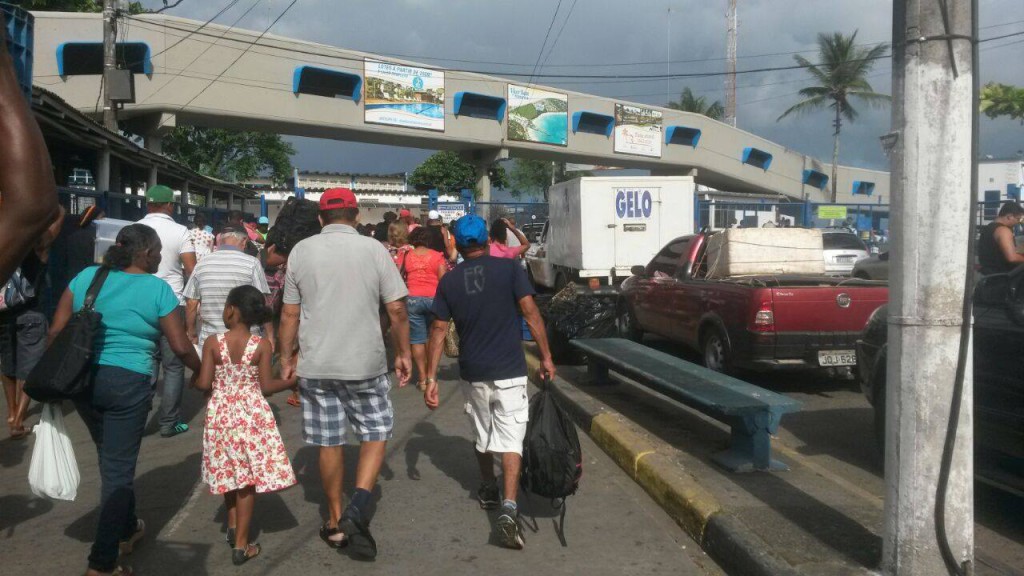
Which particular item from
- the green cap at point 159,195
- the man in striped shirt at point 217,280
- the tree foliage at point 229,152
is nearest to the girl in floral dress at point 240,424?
the man in striped shirt at point 217,280

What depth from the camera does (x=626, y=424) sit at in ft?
23.1

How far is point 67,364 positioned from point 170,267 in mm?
3691

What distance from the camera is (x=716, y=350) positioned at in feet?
30.7

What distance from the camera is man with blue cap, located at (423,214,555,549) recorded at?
16.6 ft

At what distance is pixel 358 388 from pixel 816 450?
12.7 ft

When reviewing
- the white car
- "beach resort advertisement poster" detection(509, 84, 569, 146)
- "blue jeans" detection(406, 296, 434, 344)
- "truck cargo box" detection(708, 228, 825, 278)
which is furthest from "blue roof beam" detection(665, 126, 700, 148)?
"blue jeans" detection(406, 296, 434, 344)

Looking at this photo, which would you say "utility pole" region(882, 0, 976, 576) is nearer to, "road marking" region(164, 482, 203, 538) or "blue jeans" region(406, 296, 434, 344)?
"road marking" region(164, 482, 203, 538)

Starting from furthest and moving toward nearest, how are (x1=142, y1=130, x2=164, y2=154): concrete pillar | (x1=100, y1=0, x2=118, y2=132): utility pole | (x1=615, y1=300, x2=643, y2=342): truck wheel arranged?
(x1=142, y1=130, x2=164, y2=154): concrete pillar < (x1=100, y1=0, x2=118, y2=132): utility pole < (x1=615, y1=300, x2=643, y2=342): truck wheel

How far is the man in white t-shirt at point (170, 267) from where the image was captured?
734 cm

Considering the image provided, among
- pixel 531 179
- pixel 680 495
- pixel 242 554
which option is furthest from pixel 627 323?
pixel 531 179

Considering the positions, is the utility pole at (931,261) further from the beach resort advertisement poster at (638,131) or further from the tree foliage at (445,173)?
the tree foliage at (445,173)

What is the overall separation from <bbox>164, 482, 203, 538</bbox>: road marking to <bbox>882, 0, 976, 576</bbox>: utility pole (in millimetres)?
3857

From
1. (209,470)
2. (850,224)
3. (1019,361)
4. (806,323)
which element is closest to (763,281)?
(806,323)

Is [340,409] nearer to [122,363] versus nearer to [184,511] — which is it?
[122,363]
